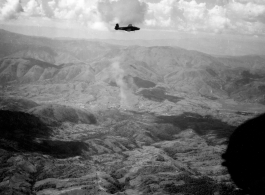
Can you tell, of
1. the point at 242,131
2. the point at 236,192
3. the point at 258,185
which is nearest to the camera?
the point at 242,131

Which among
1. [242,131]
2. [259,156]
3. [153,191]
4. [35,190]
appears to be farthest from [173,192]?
[242,131]

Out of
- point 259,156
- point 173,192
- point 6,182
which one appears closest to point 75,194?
point 6,182

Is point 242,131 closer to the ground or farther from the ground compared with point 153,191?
farther from the ground

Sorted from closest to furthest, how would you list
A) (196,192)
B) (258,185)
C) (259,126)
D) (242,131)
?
1. (242,131)
2. (259,126)
3. (258,185)
4. (196,192)

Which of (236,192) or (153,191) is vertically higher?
(236,192)

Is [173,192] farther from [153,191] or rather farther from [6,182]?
[6,182]

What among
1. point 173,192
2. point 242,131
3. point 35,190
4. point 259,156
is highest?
point 242,131

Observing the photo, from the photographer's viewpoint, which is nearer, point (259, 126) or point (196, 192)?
point (259, 126)

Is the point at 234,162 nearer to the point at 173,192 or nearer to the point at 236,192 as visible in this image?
the point at 236,192

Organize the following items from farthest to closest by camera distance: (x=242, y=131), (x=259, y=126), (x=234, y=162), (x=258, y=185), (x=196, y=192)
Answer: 1. (x=196, y=192)
2. (x=234, y=162)
3. (x=258, y=185)
4. (x=259, y=126)
5. (x=242, y=131)
